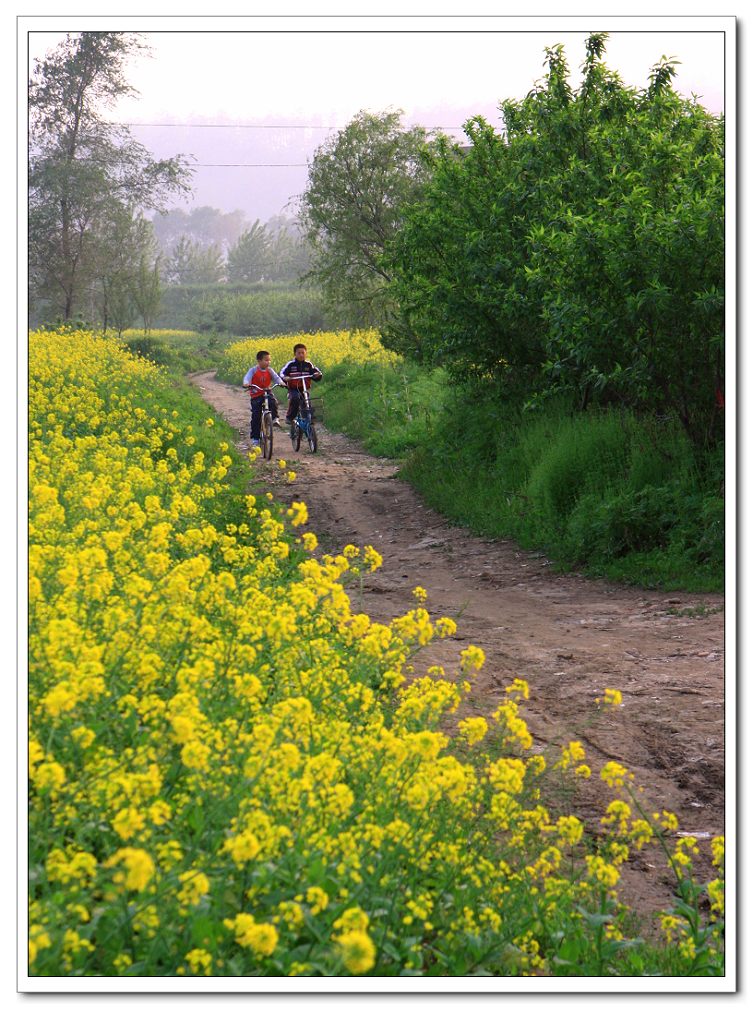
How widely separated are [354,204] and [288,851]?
26807mm

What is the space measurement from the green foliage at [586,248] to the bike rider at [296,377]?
8.08 ft

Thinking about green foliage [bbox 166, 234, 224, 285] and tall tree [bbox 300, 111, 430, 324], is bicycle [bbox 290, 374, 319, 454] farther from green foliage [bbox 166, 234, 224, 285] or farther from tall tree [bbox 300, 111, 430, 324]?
green foliage [bbox 166, 234, 224, 285]

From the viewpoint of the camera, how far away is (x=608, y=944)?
11.9 feet

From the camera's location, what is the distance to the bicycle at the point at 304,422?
1698cm

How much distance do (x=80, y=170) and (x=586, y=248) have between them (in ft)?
44.3

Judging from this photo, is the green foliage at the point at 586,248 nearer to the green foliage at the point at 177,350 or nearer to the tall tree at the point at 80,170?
the tall tree at the point at 80,170

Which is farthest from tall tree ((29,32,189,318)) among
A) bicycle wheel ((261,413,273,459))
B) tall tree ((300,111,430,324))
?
tall tree ((300,111,430,324))

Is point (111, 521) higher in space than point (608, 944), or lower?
higher

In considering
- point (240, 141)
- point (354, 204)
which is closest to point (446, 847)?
point (240, 141)

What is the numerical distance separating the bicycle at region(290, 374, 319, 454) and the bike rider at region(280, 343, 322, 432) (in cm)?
4

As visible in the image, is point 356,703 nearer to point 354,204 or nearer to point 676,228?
point 676,228

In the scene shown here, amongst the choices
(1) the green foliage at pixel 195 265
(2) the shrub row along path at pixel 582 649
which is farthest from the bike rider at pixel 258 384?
(1) the green foliage at pixel 195 265

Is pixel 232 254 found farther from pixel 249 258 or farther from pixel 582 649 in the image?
pixel 582 649

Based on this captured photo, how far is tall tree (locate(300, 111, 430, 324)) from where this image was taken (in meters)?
27.2
